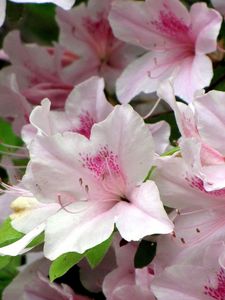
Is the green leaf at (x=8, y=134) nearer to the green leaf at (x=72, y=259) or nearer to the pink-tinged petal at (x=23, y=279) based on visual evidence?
the pink-tinged petal at (x=23, y=279)

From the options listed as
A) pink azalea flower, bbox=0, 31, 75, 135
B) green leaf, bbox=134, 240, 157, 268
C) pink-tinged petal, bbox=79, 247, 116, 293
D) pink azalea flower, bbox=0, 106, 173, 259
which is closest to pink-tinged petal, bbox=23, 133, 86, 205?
pink azalea flower, bbox=0, 106, 173, 259

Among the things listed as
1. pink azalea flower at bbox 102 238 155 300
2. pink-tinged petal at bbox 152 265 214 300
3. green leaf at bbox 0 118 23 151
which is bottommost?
green leaf at bbox 0 118 23 151

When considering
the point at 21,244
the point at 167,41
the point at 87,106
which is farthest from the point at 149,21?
the point at 21,244

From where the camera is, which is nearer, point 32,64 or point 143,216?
point 143,216

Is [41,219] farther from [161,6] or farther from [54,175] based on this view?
[161,6]

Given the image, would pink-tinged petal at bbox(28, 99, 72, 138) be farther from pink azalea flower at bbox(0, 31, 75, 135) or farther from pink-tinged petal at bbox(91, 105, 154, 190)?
pink azalea flower at bbox(0, 31, 75, 135)

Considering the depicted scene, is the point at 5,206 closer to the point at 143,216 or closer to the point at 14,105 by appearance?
the point at 14,105
